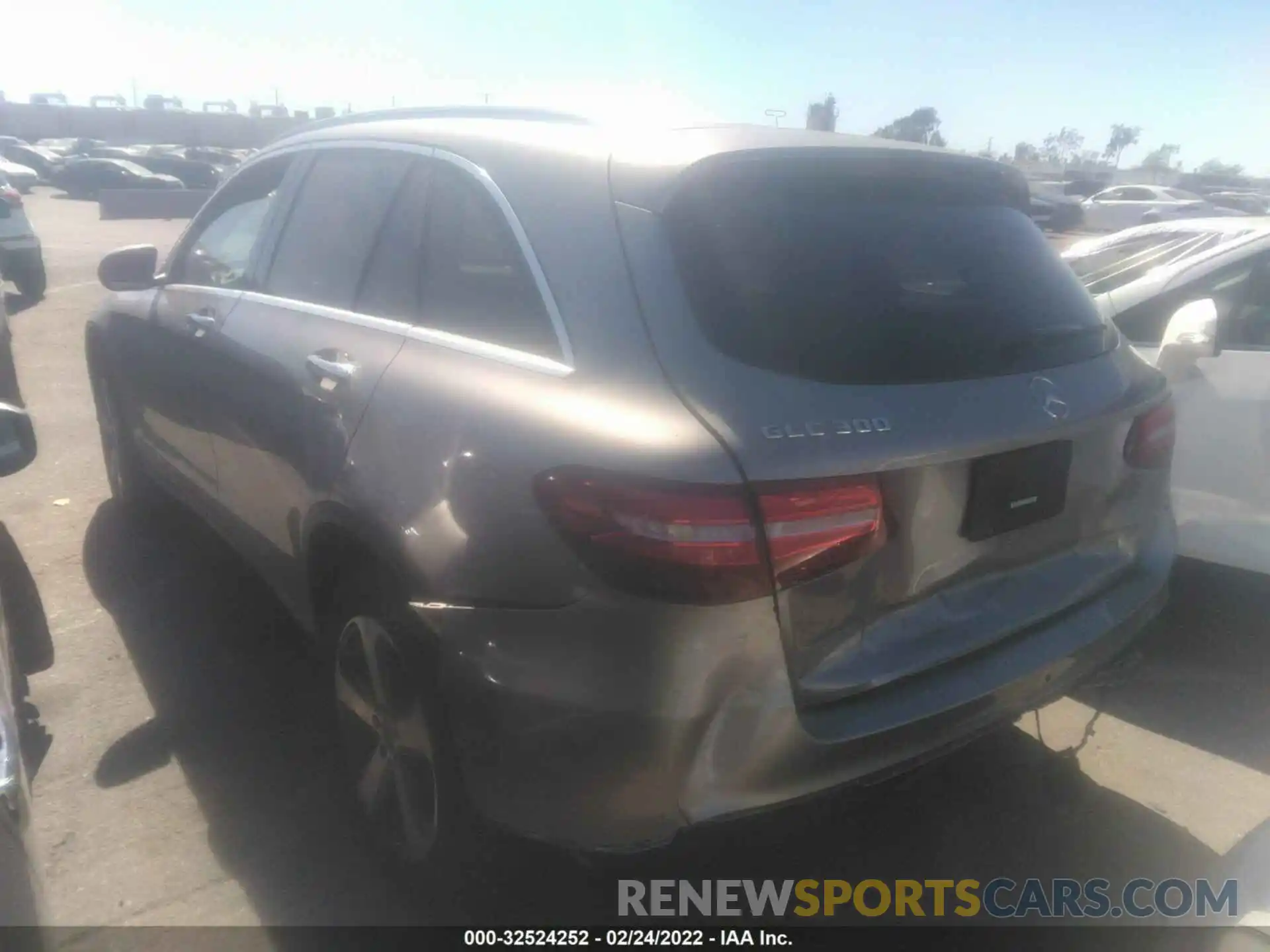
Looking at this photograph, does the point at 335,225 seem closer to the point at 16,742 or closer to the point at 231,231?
the point at 231,231

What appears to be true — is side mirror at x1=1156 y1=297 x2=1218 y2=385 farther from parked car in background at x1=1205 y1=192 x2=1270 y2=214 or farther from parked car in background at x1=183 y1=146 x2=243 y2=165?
parked car in background at x1=183 y1=146 x2=243 y2=165

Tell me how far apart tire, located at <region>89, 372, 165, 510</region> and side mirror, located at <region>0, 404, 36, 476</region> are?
233cm

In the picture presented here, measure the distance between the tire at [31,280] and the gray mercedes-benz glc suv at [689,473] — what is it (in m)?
10.7

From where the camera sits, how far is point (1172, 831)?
2.99 m

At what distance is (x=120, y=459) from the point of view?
4.81 metres

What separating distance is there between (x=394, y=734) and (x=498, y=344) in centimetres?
97

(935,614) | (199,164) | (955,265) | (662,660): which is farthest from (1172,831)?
(199,164)

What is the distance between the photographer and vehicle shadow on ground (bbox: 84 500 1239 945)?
2.62 meters

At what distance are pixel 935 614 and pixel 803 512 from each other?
0.50m

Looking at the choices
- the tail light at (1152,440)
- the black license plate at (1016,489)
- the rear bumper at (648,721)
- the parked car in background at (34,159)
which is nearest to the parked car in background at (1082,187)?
the parked car in background at (34,159)

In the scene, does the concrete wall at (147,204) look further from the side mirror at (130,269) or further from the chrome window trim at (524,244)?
the chrome window trim at (524,244)

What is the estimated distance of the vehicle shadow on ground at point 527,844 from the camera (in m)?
2.62

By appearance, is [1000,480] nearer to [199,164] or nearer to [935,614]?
[935,614]

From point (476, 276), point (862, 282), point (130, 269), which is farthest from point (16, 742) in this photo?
point (130, 269)
